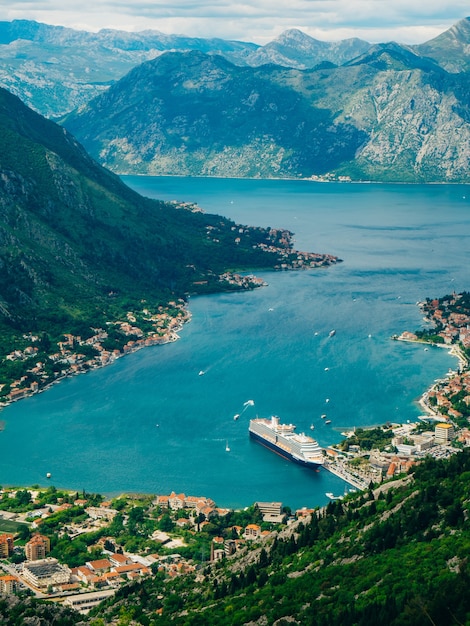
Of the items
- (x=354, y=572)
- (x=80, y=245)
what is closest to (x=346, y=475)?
(x=354, y=572)

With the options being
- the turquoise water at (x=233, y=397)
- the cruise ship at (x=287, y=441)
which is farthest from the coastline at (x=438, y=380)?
the cruise ship at (x=287, y=441)

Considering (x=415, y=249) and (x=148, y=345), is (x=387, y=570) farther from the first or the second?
(x=415, y=249)

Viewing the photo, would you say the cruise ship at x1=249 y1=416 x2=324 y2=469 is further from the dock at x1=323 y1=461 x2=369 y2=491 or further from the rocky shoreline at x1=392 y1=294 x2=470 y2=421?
the rocky shoreline at x1=392 y1=294 x2=470 y2=421

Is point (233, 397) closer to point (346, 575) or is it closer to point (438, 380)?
point (438, 380)

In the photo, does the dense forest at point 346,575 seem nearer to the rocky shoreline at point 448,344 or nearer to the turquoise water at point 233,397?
the turquoise water at point 233,397

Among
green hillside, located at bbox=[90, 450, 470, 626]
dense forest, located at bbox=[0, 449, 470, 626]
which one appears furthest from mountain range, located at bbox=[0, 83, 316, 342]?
Answer: green hillside, located at bbox=[90, 450, 470, 626]
